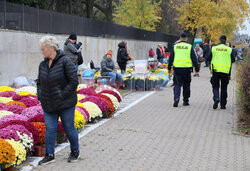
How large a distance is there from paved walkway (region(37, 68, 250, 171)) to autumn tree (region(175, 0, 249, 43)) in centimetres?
2804

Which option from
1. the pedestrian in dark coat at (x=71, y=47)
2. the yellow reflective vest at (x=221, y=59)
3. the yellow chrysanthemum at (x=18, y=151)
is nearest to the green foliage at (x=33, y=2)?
the pedestrian in dark coat at (x=71, y=47)

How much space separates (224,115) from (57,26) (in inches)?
395

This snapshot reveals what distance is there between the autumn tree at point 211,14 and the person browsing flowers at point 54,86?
33353mm

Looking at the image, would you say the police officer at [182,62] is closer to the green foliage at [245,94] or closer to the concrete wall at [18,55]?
the green foliage at [245,94]

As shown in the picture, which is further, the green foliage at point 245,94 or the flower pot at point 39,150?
the green foliage at point 245,94

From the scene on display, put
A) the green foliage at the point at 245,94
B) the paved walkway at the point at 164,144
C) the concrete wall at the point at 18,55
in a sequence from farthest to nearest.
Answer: the concrete wall at the point at 18,55, the green foliage at the point at 245,94, the paved walkway at the point at 164,144

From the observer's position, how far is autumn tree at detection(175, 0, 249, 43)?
126ft

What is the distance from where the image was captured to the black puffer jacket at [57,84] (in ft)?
19.6

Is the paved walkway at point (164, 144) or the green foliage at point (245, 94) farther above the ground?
the green foliage at point (245, 94)

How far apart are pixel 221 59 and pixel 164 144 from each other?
16.1ft

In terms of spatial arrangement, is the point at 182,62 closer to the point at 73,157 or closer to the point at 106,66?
the point at 106,66

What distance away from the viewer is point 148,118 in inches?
409

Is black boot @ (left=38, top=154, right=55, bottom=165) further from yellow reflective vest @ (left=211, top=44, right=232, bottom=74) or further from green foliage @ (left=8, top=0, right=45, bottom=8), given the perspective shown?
green foliage @ (left=8, top=0, right=45, bottom=8)

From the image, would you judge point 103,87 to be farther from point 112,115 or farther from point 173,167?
point 173,167
